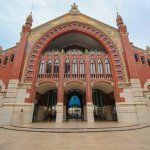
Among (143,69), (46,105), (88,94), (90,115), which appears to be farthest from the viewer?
(46,105)

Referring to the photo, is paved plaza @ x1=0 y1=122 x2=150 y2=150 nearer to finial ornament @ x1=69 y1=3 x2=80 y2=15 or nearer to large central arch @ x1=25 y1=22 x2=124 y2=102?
large central arch @ x1=25 y1=22 x2=124 y2=102

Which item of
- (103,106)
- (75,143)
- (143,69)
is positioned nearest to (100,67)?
(143,69)

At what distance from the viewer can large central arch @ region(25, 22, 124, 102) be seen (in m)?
17.5

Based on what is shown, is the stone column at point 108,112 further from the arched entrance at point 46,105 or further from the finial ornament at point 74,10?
the finial ornament at point 74,10

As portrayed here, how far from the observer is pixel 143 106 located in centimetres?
1486

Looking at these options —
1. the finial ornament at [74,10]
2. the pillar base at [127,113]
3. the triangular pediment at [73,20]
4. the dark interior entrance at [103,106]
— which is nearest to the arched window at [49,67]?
the triangular pediment at [73,20]

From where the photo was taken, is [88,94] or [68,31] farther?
[68,31]

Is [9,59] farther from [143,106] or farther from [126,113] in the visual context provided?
[143,106]

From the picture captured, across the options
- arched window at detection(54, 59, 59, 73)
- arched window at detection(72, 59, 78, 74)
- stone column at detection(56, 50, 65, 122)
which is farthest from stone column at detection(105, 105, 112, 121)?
arched window at detection(54, 59, 59, 73)

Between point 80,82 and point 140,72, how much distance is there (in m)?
9.54

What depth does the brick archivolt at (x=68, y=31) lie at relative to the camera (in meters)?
17.6

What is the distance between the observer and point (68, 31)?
69.5 ft

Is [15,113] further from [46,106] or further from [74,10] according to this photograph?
[74,10]

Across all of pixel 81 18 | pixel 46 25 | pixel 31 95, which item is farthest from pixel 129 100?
pixel 46 25
